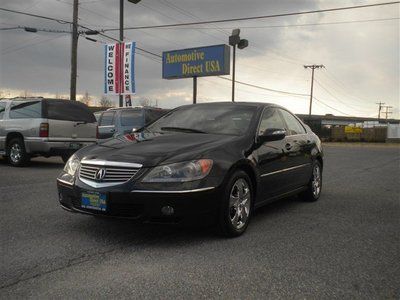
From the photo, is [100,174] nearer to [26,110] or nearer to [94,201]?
[94,201]

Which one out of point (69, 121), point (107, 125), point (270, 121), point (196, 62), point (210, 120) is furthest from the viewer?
point (196, 62)

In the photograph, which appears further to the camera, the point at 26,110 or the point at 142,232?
the point at 26,110

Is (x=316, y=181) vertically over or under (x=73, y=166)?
under

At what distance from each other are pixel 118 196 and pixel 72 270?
2.91 feet

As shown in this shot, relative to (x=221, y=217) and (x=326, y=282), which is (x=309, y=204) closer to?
(x=221, y=217)

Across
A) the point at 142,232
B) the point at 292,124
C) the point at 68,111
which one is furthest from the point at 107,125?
the point at 142,232

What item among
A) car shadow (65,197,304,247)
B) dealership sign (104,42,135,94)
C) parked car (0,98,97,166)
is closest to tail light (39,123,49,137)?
parked car (0,98,97,166)

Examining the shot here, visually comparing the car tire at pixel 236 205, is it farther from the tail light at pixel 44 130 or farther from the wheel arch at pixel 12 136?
the wheel arch at pixel 12 136

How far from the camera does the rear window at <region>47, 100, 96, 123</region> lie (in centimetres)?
1206

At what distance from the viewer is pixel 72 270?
13.1ft

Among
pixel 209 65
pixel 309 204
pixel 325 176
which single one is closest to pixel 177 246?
pixel 309 204

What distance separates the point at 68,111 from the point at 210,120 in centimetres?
722

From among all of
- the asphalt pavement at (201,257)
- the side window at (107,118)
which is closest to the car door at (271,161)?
the asphalt pavement at (201,257)

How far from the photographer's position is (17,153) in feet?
40.4
